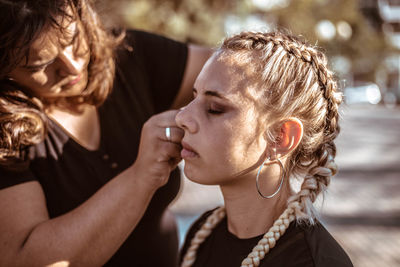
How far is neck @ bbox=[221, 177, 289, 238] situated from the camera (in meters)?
1.76

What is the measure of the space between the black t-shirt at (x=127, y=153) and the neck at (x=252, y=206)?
0.56 metres

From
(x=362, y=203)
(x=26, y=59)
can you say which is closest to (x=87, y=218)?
(x=26, y=59)

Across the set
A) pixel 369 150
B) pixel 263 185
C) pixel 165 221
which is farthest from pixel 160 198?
pixel 369 150

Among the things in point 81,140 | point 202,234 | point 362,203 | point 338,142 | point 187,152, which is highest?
point 187,152

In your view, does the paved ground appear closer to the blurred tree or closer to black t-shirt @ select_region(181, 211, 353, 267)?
black t-shirt @ select_region(181, 211, 353, 267)

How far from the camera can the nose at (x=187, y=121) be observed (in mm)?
1647

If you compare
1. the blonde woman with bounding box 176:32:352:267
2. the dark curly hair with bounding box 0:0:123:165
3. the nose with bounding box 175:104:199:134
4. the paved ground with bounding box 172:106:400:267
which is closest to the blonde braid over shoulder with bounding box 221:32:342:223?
the blonde woman with bounding box 176:32:352:267

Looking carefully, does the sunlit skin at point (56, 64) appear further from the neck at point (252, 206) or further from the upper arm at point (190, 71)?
the neck at point (252, 206)

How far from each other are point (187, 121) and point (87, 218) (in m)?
0.56

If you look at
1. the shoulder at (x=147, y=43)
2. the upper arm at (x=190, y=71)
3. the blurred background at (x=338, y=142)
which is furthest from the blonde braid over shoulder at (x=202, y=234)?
the shoulder at (x=147, y=43)

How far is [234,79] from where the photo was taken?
1.64 metres

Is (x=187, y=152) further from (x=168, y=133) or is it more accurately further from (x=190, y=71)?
(x=190, y=71)

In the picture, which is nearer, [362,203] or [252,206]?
[252,206]

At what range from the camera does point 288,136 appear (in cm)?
169
